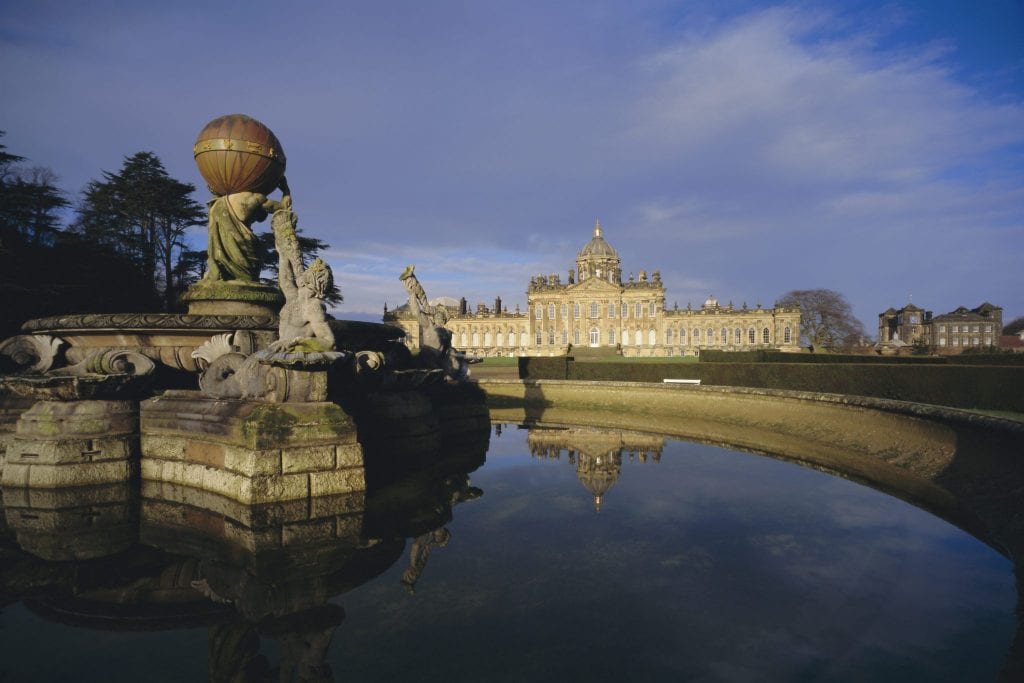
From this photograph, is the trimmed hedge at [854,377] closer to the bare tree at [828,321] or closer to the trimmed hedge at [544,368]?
the trimmed hedge at [544,368]

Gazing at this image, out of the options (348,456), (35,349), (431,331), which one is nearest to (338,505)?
(348,456)

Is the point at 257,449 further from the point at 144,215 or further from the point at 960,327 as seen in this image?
the point at 960,327

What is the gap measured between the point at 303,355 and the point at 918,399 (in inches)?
580

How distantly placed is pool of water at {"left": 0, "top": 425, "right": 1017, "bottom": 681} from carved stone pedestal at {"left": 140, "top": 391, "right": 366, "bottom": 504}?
3.72 ft

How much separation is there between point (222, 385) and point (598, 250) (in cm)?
7770

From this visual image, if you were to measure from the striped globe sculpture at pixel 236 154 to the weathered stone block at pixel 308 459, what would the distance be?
14.7 feet

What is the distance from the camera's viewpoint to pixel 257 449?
→ 5.43 metres

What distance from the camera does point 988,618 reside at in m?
3.78

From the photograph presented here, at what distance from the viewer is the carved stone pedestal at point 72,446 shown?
6133 mm

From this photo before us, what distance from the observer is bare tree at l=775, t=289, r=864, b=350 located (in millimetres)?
63656

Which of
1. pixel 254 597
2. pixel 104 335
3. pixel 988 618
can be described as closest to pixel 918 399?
pixel 988 618

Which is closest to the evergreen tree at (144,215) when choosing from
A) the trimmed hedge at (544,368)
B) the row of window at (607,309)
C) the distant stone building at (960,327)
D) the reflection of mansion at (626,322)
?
the trimmed hedge at (544,368)

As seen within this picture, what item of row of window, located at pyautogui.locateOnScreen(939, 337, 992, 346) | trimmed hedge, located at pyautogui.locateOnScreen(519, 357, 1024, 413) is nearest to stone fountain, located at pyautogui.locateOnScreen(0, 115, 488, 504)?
trimmed hedge, located at pyautogui.locateOnScreen(519, 357, 1024, 413)

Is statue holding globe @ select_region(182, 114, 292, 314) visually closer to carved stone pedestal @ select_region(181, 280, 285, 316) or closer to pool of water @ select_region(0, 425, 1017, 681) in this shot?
carved stone pedestal @ select_region(181, 280, 285, 316)
